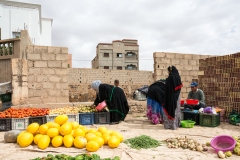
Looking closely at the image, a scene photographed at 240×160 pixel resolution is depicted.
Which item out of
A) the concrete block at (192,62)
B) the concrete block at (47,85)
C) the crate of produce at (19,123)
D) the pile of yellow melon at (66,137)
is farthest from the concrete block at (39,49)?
the concrete block at (192,62)

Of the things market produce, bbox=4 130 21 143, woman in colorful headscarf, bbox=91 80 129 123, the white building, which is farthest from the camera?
the white building

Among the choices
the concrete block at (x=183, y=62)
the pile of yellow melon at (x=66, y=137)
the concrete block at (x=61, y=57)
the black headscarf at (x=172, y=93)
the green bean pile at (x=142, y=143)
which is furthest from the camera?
the concrete block at (x=183, y=62)

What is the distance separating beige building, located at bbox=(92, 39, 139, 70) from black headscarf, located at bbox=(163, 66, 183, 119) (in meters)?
33.8

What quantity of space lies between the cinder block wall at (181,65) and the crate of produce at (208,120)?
285 cm

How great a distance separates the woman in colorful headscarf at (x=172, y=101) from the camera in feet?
Result: 19.9

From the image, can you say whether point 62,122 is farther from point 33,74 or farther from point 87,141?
point 33,74

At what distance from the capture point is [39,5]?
27750 mm

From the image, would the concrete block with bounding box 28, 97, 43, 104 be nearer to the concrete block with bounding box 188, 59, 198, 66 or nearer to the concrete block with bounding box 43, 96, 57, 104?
the concrete block with bounding box 43, 96, 57, 104

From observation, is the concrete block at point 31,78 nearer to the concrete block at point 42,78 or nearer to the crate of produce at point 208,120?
the concrete block at point 42,78

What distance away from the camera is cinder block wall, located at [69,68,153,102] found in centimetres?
1719

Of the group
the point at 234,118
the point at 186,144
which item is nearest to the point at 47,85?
the point at 186,144

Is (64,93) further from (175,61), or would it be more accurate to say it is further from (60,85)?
(175,61)

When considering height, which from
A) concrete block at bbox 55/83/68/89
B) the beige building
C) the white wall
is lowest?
concrete block at bbox 55/83/68/89

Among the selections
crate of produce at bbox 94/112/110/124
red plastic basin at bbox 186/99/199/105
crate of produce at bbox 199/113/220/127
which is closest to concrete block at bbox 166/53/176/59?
red plastic basin at bbox 186/99/199/105
